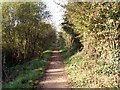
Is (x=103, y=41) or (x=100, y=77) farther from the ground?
(x=103, y=41)

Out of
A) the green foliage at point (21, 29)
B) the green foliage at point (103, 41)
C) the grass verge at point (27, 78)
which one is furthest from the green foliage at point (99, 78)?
the green foliage at point (21, 29)

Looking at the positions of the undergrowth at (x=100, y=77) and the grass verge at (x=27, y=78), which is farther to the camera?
the grass verge at (x=27, y=78)

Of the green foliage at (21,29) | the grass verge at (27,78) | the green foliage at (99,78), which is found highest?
the green foliage at (21,29)

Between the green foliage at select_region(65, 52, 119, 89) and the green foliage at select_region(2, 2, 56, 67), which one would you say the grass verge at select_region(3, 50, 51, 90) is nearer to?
the green foliage at select_region(65, 52, 119, 89)

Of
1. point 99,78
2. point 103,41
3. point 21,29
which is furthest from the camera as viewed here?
point 21,29

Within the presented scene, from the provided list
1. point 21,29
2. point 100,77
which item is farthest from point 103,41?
point 21,29

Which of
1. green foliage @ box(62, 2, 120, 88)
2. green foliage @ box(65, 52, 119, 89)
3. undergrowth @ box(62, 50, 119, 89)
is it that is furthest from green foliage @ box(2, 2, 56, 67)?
undergrowth @ box(62, 50, 119, 89)

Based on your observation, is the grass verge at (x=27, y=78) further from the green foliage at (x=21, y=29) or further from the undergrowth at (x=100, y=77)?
the green foliage at (x=21, y=29)

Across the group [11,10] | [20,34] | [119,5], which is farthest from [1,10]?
[119,5]

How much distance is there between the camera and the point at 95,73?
13.5 meters

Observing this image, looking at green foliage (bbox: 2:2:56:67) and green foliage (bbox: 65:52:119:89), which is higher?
green foliage (bbox: 2:2:56:67)

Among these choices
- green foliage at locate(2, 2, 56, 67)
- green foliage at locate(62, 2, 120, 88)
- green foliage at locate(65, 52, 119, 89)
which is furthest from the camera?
green foliage at locate(2, 2, 56, 67)

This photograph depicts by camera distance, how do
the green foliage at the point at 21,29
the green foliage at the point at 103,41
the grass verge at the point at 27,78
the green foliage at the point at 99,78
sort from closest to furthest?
1. the green foliage at the point at 99,78
2. the green foliage at the point at 103,41
3. the grass verge at the point at 27,78
4. the green foliage at the point at 21,29

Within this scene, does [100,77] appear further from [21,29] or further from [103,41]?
[21,29]
